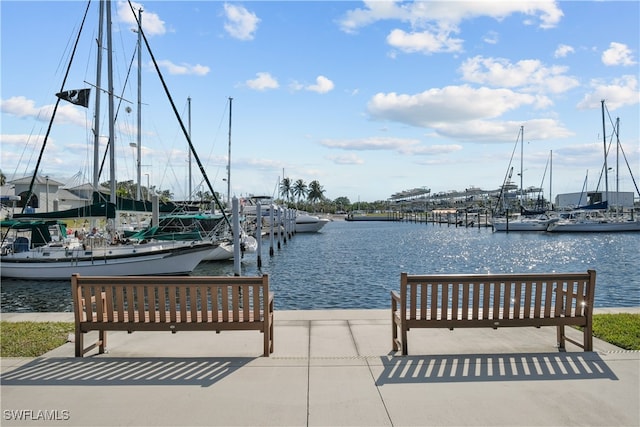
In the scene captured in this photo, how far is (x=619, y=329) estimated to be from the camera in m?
6.94

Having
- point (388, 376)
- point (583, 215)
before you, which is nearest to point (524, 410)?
point (388, 376)

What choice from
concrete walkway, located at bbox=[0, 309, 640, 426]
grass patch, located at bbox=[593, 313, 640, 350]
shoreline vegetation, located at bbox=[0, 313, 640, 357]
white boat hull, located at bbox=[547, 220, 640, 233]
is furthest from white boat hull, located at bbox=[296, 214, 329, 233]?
concrete walkway, located at bbox=[0, 309, 640, 426]

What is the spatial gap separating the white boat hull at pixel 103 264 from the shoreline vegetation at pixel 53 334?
554 inches

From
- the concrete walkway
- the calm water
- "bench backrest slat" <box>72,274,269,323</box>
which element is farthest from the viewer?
the calm water

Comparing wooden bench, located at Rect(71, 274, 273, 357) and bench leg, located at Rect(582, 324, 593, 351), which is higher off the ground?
wooden bench, located at Rect(71, 274, 273, 357)

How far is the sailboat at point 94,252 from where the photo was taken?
70.1 feet

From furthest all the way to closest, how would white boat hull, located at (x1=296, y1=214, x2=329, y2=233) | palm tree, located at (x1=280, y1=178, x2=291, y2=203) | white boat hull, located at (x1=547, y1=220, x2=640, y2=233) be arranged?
palm tree, located at (x1=280, y1=178, x2=291, y2=203)
white boat hull, located at (x1=296, y1=214, x2=329, y2=233)
white boat hull, located at (x1=547, y1=220, x2=640, y2=233)

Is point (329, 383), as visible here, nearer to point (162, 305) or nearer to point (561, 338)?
point (162, 305)

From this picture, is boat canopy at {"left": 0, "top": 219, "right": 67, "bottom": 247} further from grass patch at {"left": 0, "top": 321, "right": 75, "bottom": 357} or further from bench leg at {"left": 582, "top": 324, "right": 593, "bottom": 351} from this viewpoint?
bench leg at {"left": 582, "top": 324, "right": 593, "bottom": 351}

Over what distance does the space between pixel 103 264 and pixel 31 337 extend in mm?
15613

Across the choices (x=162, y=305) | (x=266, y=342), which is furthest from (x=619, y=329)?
(x=162, y=305)

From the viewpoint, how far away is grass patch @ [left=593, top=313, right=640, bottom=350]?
6.29m

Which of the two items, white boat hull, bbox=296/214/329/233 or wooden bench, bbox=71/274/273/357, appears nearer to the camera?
wooden bench, bbox=71/274/273/357

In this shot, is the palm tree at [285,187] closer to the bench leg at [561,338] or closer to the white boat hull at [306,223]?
the white boat hull at [306,223]
